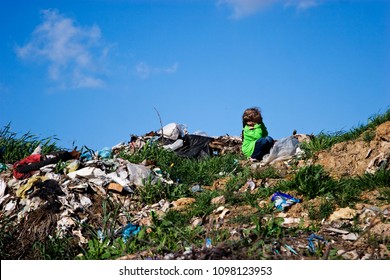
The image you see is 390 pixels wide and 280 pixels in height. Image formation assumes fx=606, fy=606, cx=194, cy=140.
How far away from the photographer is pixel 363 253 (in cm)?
621

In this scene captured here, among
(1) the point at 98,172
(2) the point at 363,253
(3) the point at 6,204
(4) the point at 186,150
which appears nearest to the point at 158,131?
(4) the point at 186,150

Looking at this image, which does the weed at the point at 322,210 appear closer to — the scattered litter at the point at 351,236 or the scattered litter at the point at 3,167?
the scattered litter at the point at 351,236

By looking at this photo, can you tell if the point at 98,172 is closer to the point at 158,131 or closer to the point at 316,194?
the point at 316,194

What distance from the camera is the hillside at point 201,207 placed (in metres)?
6.62

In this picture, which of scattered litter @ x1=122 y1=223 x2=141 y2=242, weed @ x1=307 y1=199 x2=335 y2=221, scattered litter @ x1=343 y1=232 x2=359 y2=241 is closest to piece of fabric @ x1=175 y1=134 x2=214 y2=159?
scattered litter @ x1=122 y1=223 x2=141 y2=242

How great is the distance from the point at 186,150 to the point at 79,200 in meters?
4.75

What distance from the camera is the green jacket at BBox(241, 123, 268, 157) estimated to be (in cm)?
1271

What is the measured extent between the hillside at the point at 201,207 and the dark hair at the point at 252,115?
2.00 meters

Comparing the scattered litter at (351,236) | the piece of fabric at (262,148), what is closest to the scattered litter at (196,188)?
the piece of fabric at (262,148)

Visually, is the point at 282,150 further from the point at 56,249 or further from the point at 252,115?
the point at 56,249

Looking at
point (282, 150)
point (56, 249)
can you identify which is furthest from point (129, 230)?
point (282, 150)

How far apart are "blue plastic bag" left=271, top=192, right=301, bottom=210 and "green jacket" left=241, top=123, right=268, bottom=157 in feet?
13.9

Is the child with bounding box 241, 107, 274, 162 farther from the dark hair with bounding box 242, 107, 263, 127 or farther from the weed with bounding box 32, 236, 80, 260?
the weed with bounding box 32, 236, 80, 260

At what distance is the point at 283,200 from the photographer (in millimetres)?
8234
